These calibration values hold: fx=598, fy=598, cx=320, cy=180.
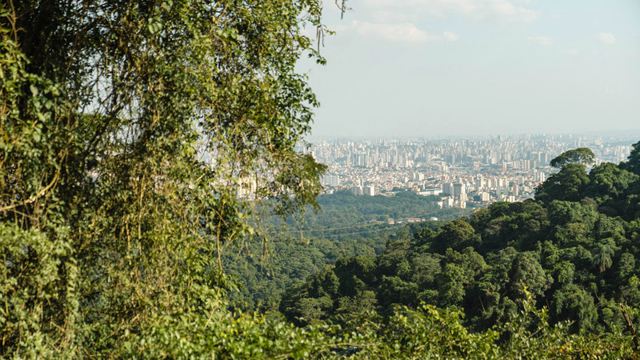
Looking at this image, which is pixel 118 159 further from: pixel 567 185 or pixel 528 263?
pixel 567 185

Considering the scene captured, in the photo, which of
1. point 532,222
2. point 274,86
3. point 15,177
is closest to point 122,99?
point 15,177

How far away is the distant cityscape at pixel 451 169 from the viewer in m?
69.0

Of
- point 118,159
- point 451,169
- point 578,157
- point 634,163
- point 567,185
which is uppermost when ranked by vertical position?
point 118,159

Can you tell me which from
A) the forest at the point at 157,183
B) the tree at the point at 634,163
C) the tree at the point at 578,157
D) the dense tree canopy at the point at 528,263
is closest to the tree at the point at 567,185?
the dense tree canopy at the point at 528,263

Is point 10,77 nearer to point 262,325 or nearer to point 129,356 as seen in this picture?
point 129,356

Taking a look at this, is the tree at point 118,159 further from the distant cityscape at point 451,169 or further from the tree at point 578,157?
the distant cityscape at point 451,169

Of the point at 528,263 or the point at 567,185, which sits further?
the point at 567,185

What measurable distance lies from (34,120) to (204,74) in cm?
82

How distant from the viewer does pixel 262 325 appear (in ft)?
9.71

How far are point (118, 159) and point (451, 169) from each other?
3991 inches

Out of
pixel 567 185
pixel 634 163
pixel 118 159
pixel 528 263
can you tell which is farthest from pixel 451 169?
pixel 118 159

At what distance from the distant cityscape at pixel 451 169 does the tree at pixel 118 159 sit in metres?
43.0

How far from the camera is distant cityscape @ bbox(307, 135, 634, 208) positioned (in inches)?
2717

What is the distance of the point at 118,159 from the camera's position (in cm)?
307
